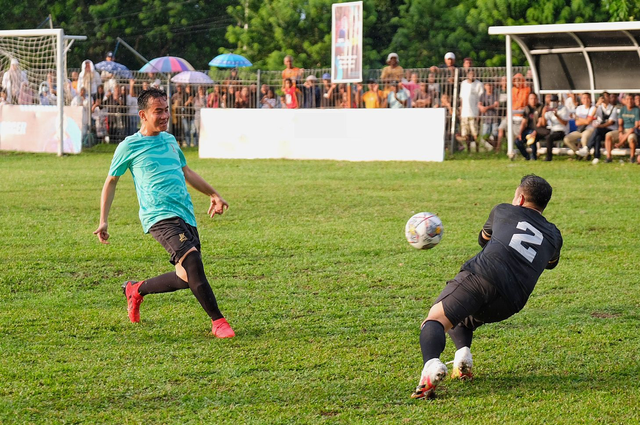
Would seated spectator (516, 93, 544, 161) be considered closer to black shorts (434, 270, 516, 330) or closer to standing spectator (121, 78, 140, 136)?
standing spectator (121, 78, 140, 136)

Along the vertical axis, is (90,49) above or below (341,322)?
above

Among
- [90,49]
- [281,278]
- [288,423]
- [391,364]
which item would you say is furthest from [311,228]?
[90,49]

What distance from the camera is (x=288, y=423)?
4070mm

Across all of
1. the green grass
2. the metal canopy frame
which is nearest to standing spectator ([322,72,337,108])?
the metal canopy frame

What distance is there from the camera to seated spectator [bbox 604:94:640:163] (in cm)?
1788

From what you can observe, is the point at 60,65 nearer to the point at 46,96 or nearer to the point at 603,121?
the point at 46,96

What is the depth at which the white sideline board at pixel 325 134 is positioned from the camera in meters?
18.8

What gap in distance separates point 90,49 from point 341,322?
40543 mm

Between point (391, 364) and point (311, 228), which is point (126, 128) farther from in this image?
point (391, 364)

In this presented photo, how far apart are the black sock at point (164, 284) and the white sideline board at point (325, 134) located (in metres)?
13.2

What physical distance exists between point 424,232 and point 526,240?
4.11ft

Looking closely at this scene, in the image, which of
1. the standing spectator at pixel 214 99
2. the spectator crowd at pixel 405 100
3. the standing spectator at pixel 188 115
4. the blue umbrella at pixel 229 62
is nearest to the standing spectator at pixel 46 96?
the spectator crowd at pixel 405 100

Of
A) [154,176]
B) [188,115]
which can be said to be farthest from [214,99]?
[154,176]

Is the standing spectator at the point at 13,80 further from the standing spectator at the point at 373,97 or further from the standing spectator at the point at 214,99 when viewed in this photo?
the standing spectator at the point at 373,97
